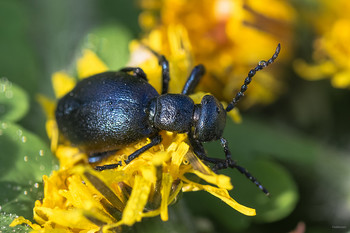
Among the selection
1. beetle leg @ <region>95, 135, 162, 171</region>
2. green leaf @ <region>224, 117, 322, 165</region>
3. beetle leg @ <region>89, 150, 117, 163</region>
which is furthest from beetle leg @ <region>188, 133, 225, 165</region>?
green leaf @ <region>224, 117, 322, 165</region>

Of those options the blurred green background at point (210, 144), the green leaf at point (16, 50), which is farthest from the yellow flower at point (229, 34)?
the green leaf at point (16, 50)

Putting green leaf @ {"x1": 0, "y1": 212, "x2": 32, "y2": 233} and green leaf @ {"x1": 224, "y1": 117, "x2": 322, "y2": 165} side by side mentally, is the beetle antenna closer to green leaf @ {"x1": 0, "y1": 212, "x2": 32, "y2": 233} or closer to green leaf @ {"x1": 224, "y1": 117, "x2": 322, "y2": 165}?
green leaf @ {"x1": 224, "y1": 117, "x2": 322, "y2": 165}

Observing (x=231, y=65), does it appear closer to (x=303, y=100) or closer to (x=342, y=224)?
(x=303, y=100)

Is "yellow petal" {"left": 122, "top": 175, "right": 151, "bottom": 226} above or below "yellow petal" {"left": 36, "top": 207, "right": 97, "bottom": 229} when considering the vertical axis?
above

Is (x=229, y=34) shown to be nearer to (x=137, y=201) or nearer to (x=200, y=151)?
(x=200, y=151)

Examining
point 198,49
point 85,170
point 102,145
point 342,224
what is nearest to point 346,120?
point 342,224

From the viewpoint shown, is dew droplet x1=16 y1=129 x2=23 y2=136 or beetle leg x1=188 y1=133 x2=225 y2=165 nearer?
beetle leg x1=188 y1=133 x2=225 y2=165
